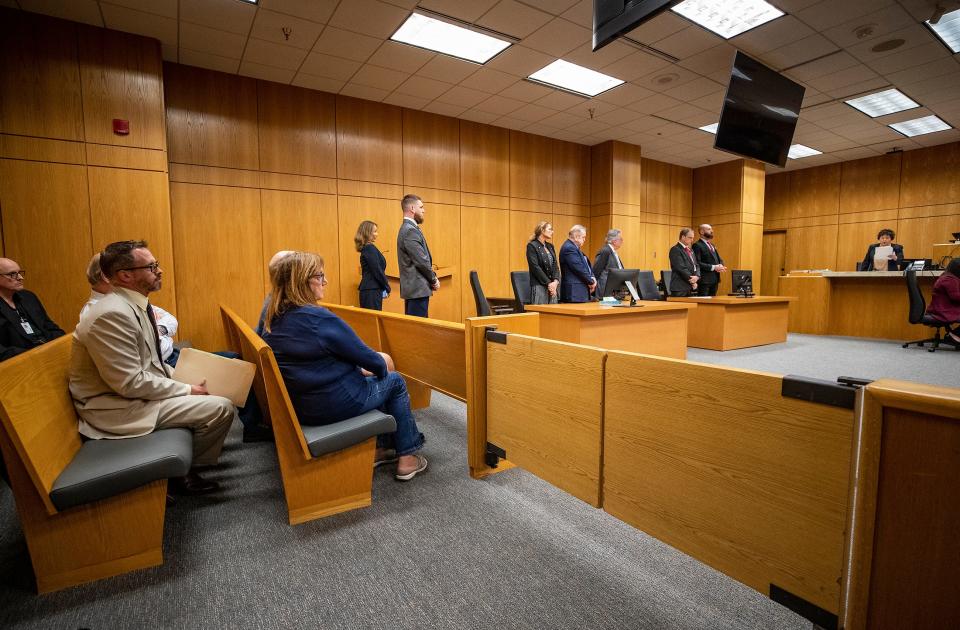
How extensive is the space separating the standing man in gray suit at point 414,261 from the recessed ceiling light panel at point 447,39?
175 centimetres

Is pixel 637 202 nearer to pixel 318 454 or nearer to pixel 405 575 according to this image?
pixel 318 454

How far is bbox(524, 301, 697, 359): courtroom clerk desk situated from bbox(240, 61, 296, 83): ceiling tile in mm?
4009

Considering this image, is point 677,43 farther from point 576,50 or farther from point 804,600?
point 804,600

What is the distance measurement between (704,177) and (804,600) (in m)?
10.8

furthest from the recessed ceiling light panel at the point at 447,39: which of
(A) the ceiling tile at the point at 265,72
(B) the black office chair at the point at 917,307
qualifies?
(B) the black office chair at the point at 917,307

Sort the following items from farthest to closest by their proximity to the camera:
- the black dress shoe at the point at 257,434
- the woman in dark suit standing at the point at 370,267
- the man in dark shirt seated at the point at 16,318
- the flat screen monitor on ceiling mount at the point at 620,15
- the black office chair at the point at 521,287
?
1. the black office chair at the point at 521,287
2. the woman in dark suit standing at the point at 370,267
3. the black dress shoe at the point at 257,434
4. the flat screen monitor on ceiling mount at the point at 620,15
5. the man in dark shirt seated at the point at 16,318

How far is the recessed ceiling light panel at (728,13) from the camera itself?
4.19 metres

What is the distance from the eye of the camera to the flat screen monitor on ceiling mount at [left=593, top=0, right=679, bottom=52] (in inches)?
109

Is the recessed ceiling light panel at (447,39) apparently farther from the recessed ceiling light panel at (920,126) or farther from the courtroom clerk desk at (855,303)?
the recessed ceiling light panel at (920,126)

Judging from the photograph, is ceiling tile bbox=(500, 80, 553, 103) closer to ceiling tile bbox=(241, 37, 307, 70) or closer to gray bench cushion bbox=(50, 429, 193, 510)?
ceiling tile bbox=(241, 37, 307, 70)

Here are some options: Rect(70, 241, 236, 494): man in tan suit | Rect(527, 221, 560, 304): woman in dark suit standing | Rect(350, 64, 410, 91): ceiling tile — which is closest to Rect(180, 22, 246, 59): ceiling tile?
Rect(350, 64, 410, 91): ceiling tile

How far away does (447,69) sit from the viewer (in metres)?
5.39

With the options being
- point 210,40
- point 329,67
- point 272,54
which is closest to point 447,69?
point 329,67

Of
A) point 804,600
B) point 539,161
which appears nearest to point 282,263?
point 804,600
